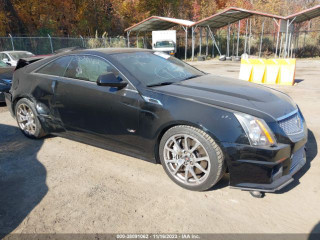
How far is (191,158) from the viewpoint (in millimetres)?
2836

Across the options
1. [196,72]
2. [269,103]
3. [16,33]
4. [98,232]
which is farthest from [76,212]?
[16,33]

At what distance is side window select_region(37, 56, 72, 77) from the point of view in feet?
12.7

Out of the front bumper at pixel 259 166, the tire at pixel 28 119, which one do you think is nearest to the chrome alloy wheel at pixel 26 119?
the tire at pixel 28 119

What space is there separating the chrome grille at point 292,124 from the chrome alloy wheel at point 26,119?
366 cm

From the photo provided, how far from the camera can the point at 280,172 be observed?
259cm

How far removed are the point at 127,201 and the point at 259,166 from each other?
137cm

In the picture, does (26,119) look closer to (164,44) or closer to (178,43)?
(164,44)

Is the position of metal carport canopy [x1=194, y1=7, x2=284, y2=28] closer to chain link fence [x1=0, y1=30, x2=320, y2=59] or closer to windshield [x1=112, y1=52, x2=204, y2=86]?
chain link fence [x1=0, y1=30, x2=320, y2=59]

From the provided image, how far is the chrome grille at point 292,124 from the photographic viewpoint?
268 cm

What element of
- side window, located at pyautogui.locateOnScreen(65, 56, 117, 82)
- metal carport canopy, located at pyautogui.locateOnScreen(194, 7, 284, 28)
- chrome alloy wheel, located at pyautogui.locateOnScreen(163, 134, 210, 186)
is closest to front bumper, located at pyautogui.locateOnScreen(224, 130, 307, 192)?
chrome alloy wheel, located at pyautogui.locateOnScreen(163, 134, 210, 186)

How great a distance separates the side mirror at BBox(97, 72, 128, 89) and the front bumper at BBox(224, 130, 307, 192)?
4.63 ft

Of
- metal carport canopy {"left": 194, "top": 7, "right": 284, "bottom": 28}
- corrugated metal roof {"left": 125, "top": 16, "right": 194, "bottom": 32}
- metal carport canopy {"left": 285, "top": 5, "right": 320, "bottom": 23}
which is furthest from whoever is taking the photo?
corrugated metal roof {"left": 125, "top": 16, "right": 194, "bottom": 32}

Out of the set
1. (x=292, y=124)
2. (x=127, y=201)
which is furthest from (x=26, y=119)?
(x=292, y=124)

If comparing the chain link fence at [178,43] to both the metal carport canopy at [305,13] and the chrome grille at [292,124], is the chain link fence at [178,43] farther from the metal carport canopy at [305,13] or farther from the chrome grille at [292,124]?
the chrome grille at [292,124]
